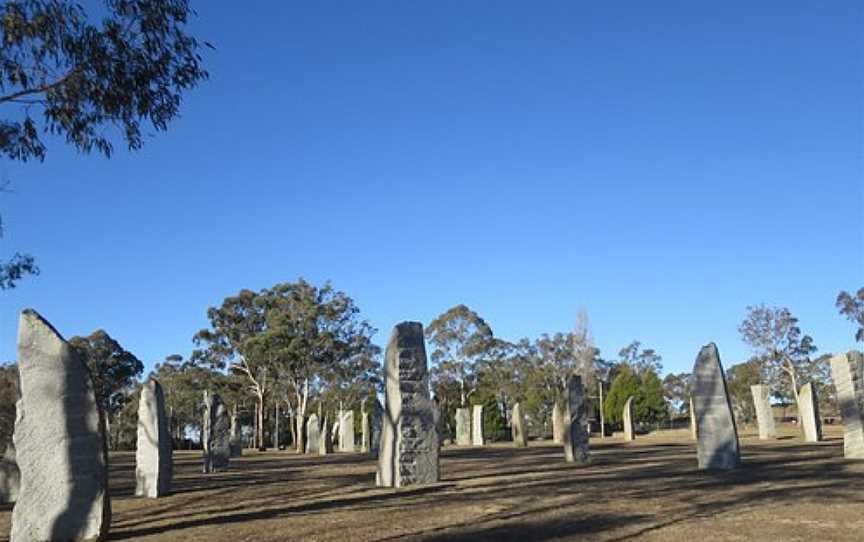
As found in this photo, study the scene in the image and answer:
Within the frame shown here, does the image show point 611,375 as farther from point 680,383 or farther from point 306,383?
point 306,383

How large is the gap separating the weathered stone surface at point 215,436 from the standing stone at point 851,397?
605 inches

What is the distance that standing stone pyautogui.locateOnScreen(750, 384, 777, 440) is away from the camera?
96.0 feet

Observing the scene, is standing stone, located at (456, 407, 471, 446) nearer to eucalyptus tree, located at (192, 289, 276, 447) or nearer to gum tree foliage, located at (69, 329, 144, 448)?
eucalyptus tree, located at (192, 289, 276, 447)

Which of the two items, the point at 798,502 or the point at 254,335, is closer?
the point at 798,502

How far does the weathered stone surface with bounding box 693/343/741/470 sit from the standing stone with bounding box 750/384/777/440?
649 inches

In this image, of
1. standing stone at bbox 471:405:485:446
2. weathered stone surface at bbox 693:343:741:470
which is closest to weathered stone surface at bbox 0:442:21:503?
weathered stone surface at bbox 693:343:741:470

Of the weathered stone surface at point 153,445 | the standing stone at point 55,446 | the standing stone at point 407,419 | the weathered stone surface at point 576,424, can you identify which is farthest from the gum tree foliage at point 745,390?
the standing stone at point 55,446

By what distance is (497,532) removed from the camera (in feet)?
24.8

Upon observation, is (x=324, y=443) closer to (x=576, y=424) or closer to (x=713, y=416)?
(x=576, y=424)

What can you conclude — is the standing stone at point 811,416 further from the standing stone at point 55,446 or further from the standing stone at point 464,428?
the standing stone at point 55,446

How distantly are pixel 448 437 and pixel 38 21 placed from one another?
140 ft

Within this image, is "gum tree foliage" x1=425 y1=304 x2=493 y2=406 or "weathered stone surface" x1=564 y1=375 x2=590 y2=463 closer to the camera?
"weathered stone surface" x1=564 y1=375 x2=590 y2=463

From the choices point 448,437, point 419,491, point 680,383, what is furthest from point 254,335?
point 680,383

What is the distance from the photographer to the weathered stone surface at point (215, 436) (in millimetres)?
20109
